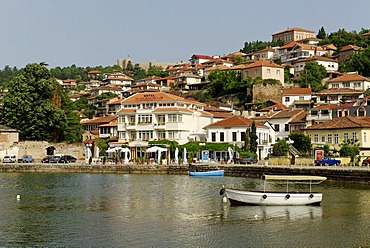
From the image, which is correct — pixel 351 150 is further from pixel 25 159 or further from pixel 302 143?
pixel 25 159

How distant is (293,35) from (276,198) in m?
135

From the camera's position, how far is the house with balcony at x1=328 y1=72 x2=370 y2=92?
97.1 m

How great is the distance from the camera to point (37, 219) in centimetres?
2934

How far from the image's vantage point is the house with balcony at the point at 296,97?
91625mm

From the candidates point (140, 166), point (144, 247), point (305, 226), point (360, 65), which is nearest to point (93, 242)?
point (144, 247)

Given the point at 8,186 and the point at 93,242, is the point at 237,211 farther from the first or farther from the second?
the point at 8,186

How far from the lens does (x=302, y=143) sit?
6781 cm

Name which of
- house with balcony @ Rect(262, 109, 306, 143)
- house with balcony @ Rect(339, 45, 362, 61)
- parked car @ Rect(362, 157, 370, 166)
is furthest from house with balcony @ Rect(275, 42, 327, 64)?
parked car @ Rect(362, 157, 370, 166)

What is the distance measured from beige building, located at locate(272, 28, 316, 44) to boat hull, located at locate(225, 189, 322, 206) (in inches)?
5245

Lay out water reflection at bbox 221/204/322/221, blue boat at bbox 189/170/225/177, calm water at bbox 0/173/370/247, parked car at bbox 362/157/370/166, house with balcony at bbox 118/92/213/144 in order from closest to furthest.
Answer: calm water at bbox 0/173/370/247, water reflection at bbox 221/204/322/221, parked car at bbox 362/157/370/166, blue boat at bbox 189/170/225/177, house with balcony at bbox 118/92/213/144

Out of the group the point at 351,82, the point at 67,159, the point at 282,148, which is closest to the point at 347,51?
the point at 351,82

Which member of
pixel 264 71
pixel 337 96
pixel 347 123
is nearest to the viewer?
pixel 347 123

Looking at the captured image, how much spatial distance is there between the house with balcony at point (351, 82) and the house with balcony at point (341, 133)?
3239 cm

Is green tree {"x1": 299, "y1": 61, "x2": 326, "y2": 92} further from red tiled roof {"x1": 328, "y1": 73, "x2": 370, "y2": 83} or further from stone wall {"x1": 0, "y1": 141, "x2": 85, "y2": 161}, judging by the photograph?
stone wall {"x1": 0, "y1": 141, "x2": 85, "y2": 161}
